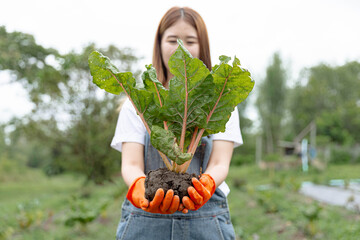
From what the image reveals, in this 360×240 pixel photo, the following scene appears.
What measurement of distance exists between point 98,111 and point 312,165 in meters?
12.3

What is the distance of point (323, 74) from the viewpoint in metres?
29.1

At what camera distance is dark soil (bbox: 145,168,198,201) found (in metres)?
1.29

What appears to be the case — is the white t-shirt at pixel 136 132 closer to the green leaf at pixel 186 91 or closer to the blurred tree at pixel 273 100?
the green leaf at pixel 186 91

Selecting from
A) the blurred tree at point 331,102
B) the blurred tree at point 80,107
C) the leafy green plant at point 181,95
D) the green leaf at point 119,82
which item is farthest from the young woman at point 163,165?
the blurred tree at point 331,102


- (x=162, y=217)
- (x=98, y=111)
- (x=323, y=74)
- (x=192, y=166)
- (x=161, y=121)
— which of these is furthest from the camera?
(x=323, y=74)

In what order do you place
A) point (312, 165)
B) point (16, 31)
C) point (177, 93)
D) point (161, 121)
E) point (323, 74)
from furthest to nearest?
point (323, 74) → point (312, 165) → point (16, 31) → point (161, 121) → point (177, 93)

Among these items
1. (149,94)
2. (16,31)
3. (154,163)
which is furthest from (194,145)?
(16,31)

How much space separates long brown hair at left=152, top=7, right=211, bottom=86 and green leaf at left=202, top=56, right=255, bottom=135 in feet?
1.87

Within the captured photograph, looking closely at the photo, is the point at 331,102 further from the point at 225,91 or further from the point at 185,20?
the point at 225,91

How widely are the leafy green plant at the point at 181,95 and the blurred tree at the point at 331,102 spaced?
23.1m

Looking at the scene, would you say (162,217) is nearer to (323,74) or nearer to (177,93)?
(177,93)

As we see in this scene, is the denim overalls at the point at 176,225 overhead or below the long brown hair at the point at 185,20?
below

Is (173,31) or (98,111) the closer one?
(173,31)

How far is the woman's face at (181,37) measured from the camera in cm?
184
